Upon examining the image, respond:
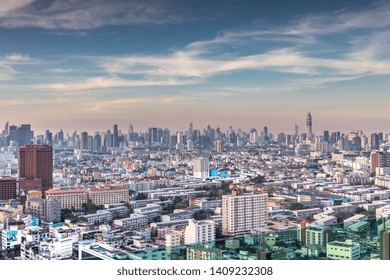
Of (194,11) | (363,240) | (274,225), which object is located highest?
(194,11)

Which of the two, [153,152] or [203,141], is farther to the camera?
[153,152]

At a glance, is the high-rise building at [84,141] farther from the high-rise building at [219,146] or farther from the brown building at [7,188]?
the high-rise building at [219,146]

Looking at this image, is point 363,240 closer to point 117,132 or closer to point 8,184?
point 117,132

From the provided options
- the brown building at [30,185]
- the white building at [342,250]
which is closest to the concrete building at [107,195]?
the brown building at [30,185]

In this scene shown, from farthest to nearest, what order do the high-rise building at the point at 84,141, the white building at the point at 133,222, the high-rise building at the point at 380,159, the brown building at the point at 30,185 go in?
the high-rise building at the point at 380,159 → the brown building at the point at 30,185 → the high-rise building at the point at 84,141 → the white building at the point at 133,222
